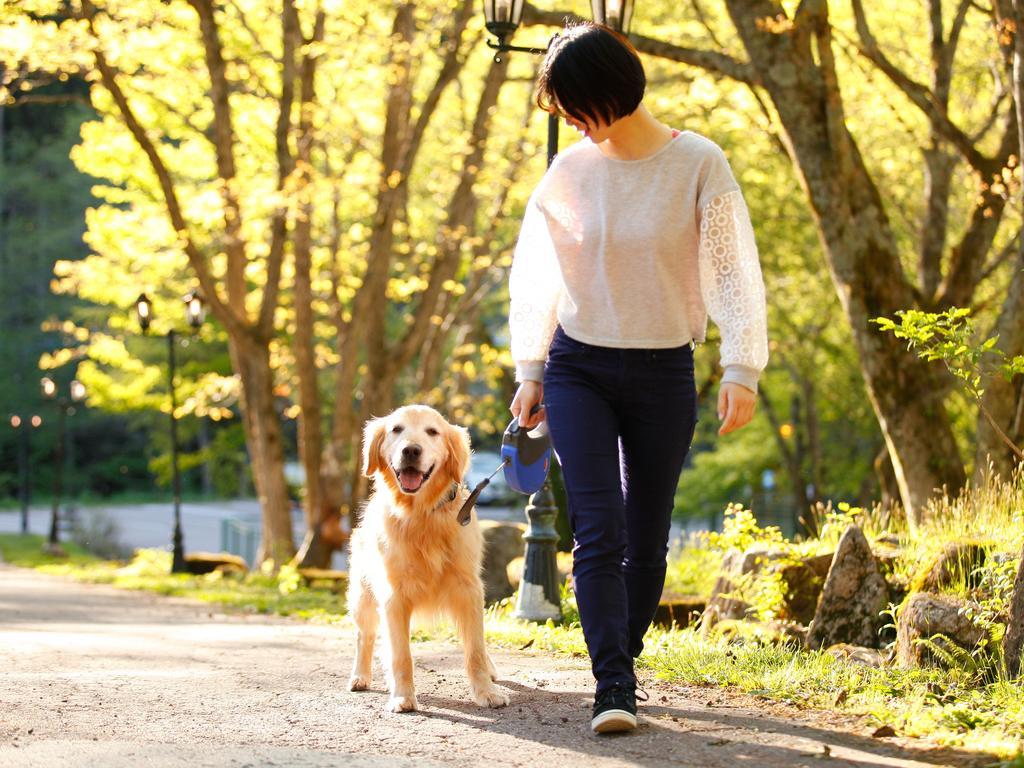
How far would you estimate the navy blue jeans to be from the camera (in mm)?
4684

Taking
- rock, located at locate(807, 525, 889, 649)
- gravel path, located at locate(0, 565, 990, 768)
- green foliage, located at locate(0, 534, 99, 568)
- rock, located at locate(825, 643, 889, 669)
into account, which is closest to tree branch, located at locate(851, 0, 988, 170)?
rock, located at locate(807, 525, 889, 649)

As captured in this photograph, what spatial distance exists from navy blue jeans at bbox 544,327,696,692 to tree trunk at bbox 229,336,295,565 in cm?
1395

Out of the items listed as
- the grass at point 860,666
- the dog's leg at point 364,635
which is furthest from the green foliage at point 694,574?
the dog's leg at point 364,635

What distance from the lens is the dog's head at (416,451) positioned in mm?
5582

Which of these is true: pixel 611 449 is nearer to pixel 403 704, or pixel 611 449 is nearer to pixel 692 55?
pixel 403 704

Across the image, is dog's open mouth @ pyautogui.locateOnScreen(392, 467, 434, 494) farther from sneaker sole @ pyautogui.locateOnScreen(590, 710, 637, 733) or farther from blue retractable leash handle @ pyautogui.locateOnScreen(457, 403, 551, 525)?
sneaker sole @ pyautogui.locateOnScreen(590, 710, 637, 733)

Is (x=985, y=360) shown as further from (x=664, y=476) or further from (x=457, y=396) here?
(x=457, y=396)

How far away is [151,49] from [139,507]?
123ft

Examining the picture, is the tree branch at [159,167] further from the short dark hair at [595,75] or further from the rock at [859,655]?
the short dark hair at [595,75]

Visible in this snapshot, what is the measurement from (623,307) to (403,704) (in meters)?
1.79

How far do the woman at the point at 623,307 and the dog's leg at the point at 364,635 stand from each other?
1667 millimetres

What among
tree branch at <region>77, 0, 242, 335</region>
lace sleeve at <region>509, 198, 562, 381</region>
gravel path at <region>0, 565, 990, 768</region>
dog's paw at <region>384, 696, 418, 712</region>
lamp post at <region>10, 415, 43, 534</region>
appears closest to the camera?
gravel path at <region>0, 565, 990, 768</region>

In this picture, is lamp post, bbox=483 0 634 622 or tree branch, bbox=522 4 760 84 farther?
tree branch, bbox=522 4 760 84

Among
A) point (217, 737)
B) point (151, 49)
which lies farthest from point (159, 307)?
point (217, 737)
